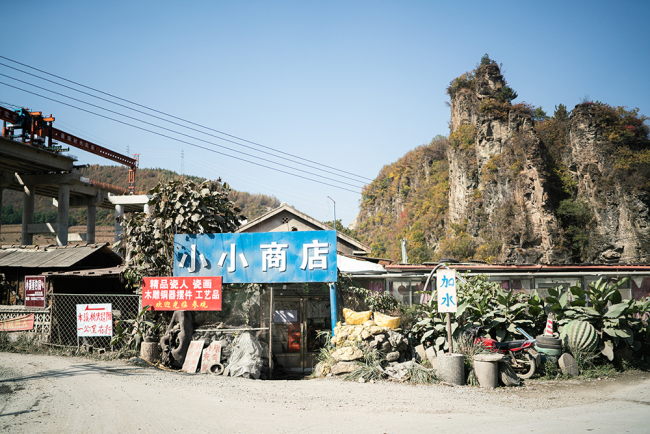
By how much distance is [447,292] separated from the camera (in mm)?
9102

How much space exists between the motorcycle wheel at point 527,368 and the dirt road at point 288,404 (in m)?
0.33

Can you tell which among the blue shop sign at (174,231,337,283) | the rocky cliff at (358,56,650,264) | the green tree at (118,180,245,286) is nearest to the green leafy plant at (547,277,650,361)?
the blue shop sign at (174,231,337,283)

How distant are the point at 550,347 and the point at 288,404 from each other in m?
6.26

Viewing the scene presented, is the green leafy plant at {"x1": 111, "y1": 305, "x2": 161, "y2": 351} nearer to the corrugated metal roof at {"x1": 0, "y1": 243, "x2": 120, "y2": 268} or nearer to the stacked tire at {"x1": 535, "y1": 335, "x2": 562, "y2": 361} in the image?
the corrugated metal roof at {"x1": 0, "y1": 243, "x2": 120, "y2": 268}

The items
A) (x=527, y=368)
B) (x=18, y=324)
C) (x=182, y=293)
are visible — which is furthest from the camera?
(x=18, y=324)

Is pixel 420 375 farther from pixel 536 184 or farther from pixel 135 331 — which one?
pixel 536 184

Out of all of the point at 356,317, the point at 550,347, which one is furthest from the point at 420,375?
the point at 550,347

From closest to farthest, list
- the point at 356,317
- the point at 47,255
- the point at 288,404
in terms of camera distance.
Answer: the point at 288,404
the point at 356,317
the point at 47,255

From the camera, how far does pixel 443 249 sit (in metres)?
52.3

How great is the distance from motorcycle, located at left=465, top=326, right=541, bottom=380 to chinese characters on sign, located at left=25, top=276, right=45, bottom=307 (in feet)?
38.6

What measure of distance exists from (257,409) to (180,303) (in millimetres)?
4826

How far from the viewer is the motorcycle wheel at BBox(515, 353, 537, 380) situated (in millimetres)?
9148

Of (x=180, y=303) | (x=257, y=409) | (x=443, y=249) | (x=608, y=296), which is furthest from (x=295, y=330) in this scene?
(x=443, y=249)

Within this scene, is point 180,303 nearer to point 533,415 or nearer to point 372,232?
point 533,415
